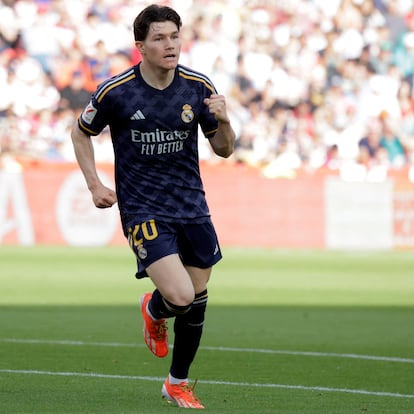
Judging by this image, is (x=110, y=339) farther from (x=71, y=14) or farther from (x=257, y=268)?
(x=71, y=14)

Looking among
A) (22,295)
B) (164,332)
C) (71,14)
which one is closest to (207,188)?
(71,14)

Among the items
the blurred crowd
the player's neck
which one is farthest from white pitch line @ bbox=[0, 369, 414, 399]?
the blurred crowd

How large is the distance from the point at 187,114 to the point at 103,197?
0.74m

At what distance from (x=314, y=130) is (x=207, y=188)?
4.27 m

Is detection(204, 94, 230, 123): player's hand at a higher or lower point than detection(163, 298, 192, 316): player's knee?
higher

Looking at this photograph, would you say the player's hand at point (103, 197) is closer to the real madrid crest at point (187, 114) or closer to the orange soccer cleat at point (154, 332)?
the real madrid crest at point (187, 114)

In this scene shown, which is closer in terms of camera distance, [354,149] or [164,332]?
[164,332]

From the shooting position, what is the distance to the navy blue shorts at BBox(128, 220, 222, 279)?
6.69 m

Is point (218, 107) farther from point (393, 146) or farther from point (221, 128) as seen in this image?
point (393, 146)

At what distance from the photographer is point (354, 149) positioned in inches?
1071

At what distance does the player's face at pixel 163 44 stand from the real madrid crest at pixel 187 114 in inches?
11.3

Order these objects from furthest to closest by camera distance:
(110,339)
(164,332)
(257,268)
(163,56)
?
(257,268) < (110,339) < (164,332) < (163,56)

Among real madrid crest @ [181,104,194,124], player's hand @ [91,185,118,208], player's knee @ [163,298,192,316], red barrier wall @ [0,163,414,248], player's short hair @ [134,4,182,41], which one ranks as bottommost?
red barrier wall @ [0,163,414,248]

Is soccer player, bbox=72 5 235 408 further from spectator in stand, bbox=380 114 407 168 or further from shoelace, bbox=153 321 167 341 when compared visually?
spectator in stand, bbox=380 114 407 168
